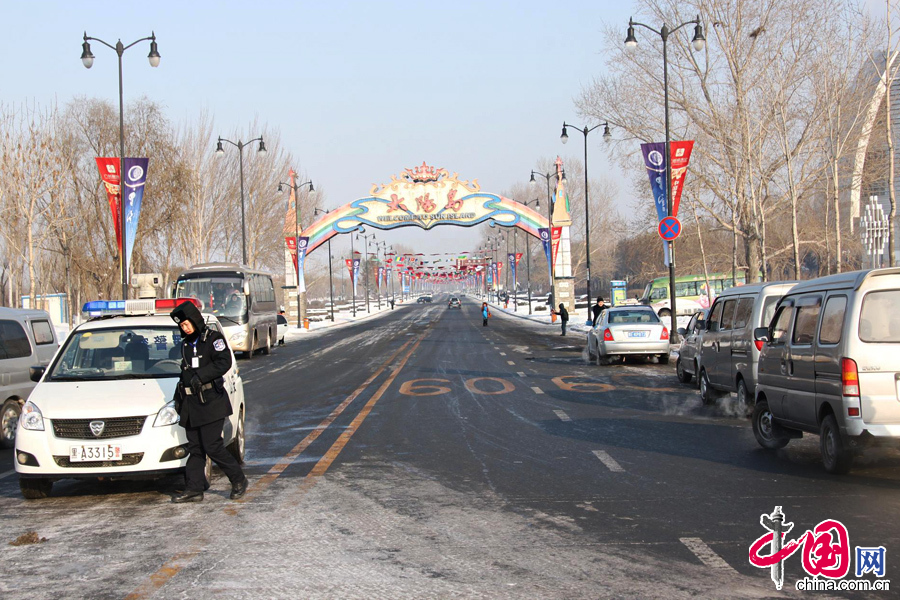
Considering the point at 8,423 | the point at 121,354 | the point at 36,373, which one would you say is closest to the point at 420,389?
the point at 8,423

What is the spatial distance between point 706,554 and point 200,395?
4318 millimetres

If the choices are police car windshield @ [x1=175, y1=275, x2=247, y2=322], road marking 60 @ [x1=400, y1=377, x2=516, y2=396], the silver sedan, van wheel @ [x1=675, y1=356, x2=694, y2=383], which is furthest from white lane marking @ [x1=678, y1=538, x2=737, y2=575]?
police car windshield @ [x1=175, y1=275, x2=247, y2=322]

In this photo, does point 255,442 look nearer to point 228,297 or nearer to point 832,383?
point 832,383

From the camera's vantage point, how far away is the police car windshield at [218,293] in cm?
2942

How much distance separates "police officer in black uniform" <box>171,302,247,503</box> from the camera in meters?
7.40

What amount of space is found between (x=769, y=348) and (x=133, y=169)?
2526 cm

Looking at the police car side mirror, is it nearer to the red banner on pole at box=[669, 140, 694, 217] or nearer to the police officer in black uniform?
the police officer in black uniform

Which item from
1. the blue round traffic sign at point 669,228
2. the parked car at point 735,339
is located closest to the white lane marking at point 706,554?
the parked car at point 735,339

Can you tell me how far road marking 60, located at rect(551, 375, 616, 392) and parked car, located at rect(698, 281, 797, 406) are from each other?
8.55ft

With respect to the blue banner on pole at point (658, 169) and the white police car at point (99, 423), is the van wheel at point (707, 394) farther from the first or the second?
the blue banner on pole at point (658, 169)

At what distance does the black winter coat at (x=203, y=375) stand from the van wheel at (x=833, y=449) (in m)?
5.70

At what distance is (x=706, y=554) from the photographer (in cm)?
579

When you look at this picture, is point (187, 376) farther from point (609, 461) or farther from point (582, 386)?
point (582, 386)

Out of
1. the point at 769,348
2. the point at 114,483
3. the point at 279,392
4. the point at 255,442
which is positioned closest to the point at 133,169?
the point at 279,392
